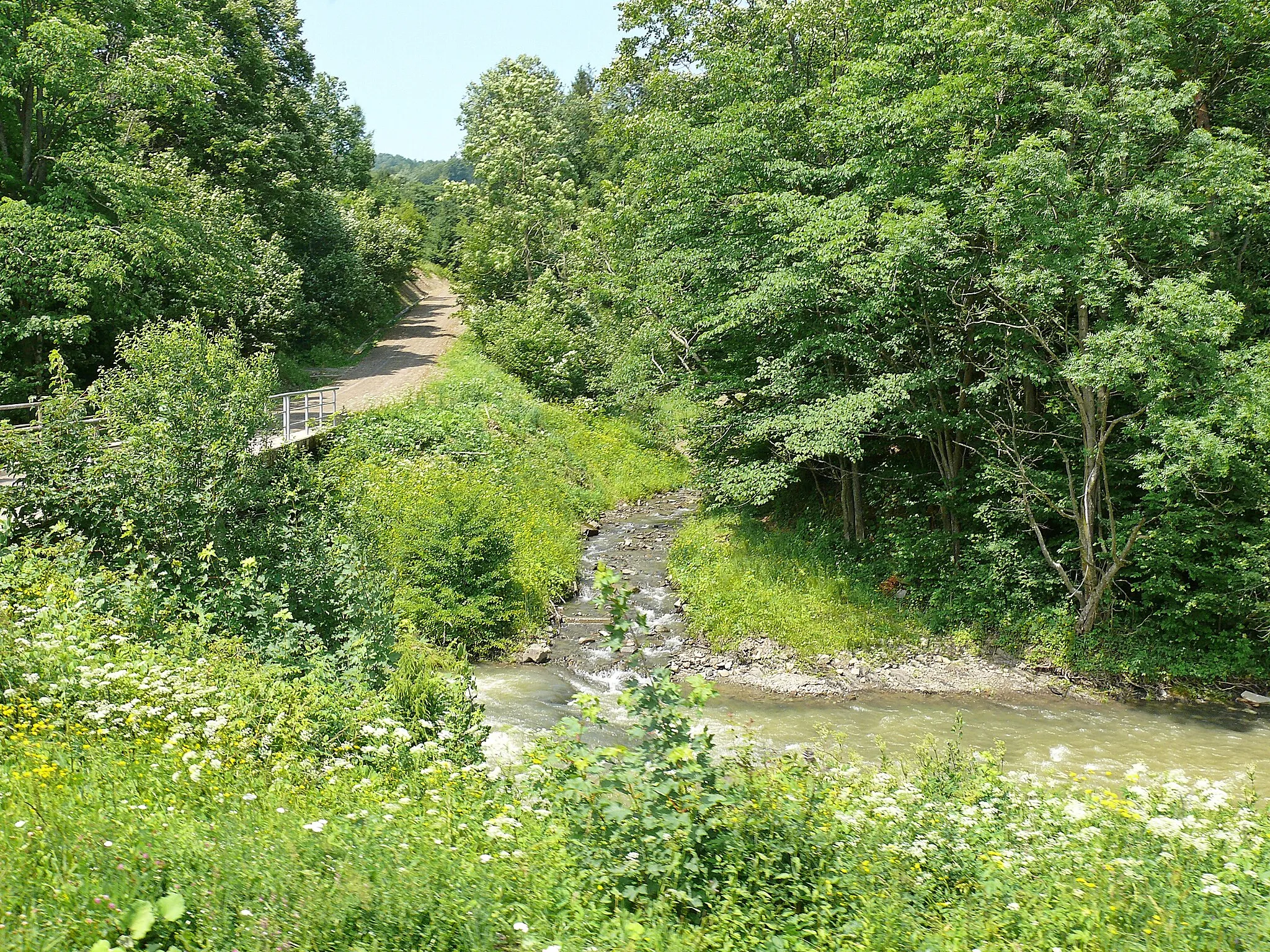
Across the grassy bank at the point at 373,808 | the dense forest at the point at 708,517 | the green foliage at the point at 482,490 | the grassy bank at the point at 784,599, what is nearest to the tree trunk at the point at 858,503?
the dense forest at the point at 708,517

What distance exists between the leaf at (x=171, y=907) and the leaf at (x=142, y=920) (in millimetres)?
46

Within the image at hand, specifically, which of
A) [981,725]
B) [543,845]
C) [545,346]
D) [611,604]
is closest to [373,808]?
[543,845]

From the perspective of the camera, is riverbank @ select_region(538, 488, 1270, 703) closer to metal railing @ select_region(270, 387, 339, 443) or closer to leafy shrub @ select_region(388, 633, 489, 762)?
leafy shrub @ select_region(388, 633, 489, 762)

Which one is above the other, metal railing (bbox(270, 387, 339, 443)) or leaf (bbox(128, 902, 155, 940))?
metal railing (bbox(270, 387, 339, 443))

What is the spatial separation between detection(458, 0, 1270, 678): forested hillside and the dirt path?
11.2m

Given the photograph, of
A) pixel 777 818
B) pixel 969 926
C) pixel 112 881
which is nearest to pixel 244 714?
pixel 112 881

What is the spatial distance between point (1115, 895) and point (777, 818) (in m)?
2.05

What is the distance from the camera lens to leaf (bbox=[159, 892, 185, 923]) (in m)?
3.97

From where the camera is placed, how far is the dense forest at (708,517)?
498cm

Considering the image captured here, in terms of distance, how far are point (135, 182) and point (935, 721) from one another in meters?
21.3

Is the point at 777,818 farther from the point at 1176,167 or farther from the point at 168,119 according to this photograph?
the point at 168,119

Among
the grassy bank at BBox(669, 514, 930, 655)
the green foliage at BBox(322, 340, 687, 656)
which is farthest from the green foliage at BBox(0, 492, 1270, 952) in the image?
the grassy bank at BBox(669, 514, 930, 655)

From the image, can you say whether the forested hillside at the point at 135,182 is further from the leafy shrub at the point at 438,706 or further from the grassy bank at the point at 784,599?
the grassy bank at the point at 784,599

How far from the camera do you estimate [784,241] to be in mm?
16188
